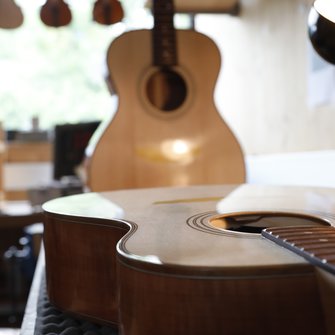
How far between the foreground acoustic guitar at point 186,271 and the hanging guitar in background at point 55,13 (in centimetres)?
86

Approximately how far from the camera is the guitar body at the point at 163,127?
116cm

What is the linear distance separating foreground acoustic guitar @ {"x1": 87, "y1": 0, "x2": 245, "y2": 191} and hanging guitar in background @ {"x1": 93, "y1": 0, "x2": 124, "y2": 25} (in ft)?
0.61

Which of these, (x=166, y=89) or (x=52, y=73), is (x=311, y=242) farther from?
(x=52, y=73)

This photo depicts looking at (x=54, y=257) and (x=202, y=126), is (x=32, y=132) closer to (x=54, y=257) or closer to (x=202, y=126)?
(x=202, y=126)

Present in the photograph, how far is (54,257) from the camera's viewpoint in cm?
65

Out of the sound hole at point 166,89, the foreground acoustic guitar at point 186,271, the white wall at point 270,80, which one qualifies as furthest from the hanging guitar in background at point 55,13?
the foreground acoustic guitar at point 186,271

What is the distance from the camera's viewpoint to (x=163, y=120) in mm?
1207

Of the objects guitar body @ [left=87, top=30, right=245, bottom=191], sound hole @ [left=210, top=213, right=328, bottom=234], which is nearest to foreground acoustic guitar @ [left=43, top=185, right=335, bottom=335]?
sound hole @ [left=210, top=213, right=328, bottom=234]

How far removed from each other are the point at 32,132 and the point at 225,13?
1595mm

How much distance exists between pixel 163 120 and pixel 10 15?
20.9 inches

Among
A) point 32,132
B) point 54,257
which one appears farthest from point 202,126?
point 32,132

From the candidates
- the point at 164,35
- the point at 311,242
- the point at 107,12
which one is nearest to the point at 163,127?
the point at 164,35

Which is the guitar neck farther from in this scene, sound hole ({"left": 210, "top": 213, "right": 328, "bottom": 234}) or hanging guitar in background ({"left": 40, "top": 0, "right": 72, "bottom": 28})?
sound hole ({"left": 210, "top": 213, "right": 328, "bottom": 234})

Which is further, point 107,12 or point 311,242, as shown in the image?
point 107,12
